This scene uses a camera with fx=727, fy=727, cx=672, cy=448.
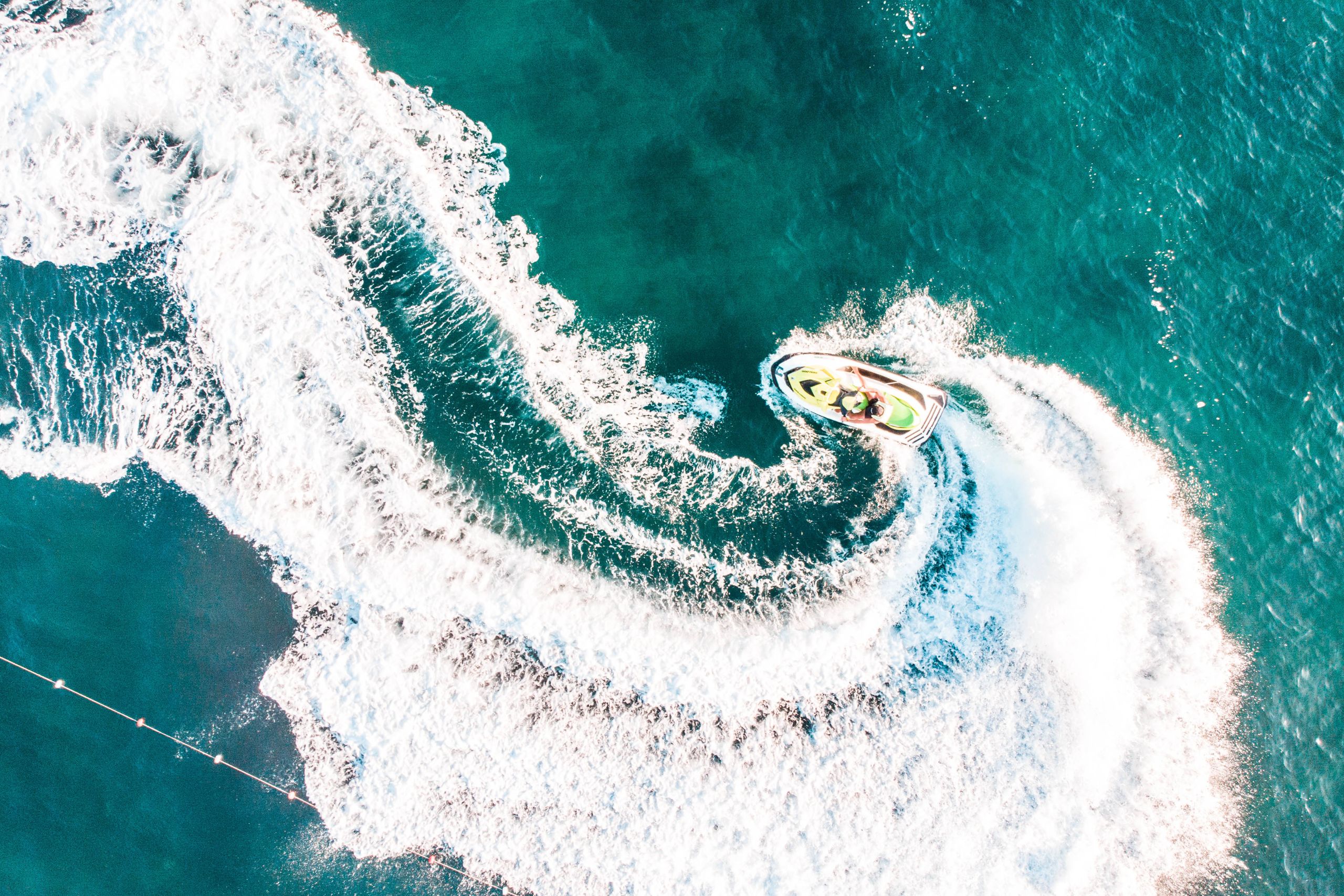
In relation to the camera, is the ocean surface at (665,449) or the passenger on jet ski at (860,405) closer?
the passenger on jet ski at (860,405)

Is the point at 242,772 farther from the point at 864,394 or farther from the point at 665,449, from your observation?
the point at 864,394

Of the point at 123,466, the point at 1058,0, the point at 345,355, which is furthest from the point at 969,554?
the point at 123,466

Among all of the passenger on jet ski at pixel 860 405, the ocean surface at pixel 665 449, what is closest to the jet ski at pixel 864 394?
the passenger on jet ski at pixel 860 405

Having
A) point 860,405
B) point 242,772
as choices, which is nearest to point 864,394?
point 860,405

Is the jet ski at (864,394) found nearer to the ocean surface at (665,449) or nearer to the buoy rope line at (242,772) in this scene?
the ocean surface at (665,449)

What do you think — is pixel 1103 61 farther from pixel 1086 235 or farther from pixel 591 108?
pixel 591 108

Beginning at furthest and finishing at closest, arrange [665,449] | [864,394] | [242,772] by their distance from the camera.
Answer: [665,449] < [242,772] < [864,394]
